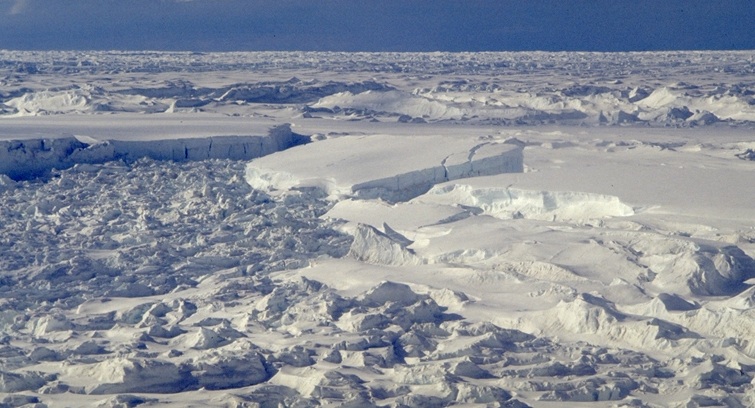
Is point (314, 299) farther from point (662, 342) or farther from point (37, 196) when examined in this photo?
point (37, 196)

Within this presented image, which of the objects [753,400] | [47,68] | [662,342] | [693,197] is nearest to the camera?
[753,400]

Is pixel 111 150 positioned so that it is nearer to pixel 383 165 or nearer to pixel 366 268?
pixel 383 165

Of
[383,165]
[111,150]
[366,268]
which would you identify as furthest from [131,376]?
[111,150]

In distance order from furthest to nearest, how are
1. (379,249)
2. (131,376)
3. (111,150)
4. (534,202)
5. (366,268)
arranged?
(111,150) < (534,202) < (379,249) < (366,268) < (131,376)

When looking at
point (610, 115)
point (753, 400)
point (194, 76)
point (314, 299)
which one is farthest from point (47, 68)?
point (753, 400)

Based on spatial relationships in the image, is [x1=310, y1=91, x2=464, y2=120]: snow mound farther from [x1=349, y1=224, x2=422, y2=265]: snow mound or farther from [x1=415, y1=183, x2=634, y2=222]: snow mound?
[x1=349, y1=224, x2=422, y2=265]: snow mound

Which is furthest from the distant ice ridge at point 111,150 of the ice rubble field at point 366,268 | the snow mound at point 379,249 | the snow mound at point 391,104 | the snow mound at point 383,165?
the snow mound at point 391,104

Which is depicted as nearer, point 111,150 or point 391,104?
point 111,150
